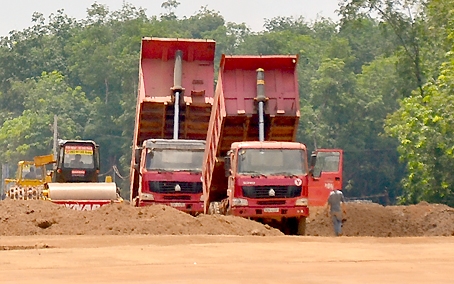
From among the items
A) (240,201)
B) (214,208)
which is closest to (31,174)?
(214,208)

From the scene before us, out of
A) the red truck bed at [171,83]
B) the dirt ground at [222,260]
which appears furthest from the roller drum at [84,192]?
the dirt ground at [222,260]

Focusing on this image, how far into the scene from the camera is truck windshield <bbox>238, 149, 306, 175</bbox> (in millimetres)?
22391

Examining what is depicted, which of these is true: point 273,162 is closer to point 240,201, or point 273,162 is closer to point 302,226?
point 240,201

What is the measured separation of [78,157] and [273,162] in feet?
40.8

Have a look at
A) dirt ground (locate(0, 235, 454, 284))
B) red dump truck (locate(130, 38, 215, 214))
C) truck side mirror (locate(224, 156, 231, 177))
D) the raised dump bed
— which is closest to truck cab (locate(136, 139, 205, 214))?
red dump truck (locate(130, 38, 215, 214))

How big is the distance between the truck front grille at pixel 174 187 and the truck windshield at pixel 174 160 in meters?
0.36

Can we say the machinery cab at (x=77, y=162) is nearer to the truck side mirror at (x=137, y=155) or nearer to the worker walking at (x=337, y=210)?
the truck side mirror at (x=137, y=155)

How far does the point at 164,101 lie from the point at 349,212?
282 inches

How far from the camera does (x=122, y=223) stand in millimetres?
21156

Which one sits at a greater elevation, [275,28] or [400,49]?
[275,28]

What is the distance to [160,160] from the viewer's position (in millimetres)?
26391

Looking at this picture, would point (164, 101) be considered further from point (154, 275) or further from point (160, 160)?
point (154, 275)

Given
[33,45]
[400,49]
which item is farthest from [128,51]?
[400,49]

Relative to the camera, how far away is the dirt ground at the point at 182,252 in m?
12.0
